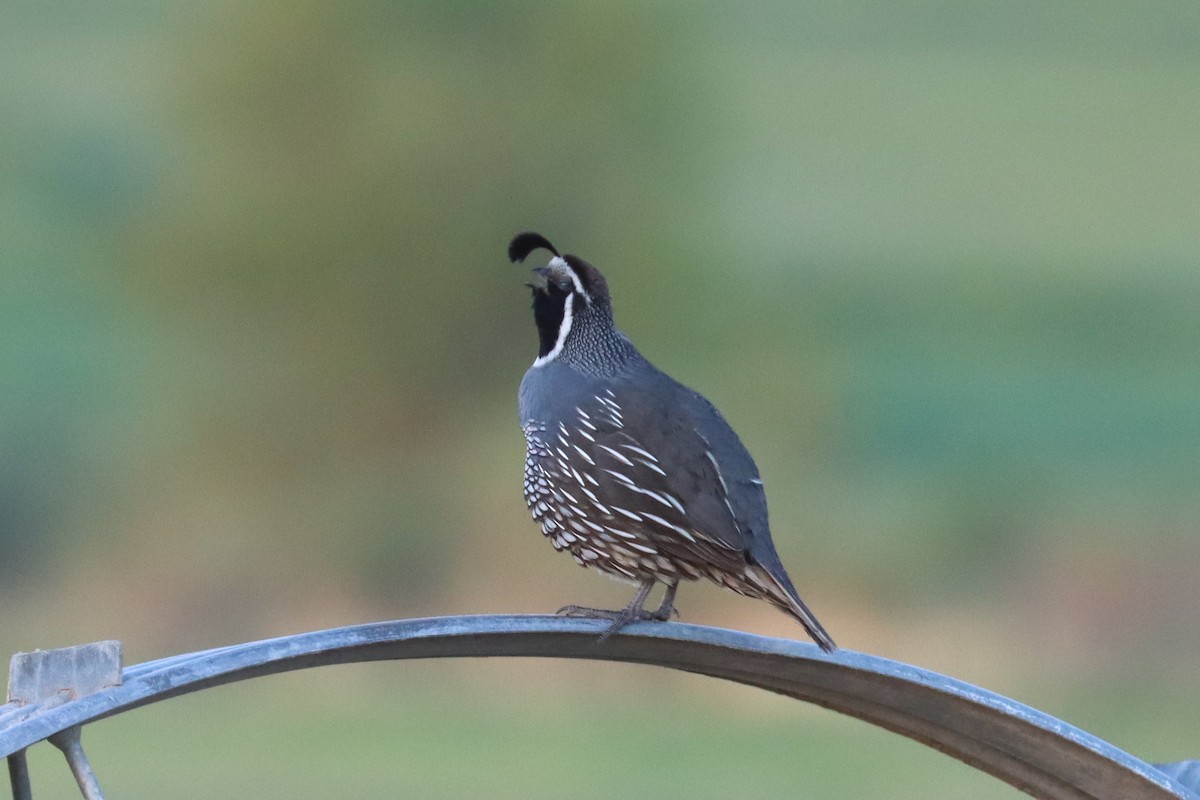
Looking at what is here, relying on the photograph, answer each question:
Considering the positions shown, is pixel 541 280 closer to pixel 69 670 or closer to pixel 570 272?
pixel 570 272

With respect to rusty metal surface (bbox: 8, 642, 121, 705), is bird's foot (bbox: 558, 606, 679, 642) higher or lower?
higher

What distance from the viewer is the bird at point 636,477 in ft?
12.9

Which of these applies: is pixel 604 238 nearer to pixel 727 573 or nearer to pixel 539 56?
pixel 539 56

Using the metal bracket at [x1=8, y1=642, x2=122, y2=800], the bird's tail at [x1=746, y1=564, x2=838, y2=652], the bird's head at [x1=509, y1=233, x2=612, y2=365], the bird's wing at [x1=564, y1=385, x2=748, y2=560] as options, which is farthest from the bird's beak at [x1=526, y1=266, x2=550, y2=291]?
the metal bracket at [x1=8, y1=642, x2=122, y2=800]

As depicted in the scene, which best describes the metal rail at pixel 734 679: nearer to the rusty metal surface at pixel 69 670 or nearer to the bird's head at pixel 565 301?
the rusty metal surface at pixel 69 670

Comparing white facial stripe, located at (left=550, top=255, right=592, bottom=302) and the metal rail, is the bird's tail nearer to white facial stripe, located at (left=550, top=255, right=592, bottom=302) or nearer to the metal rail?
the metal rail

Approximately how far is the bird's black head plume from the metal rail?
136cm

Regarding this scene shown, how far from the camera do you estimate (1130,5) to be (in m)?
32.8

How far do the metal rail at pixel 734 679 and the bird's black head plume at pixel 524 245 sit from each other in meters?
1.36

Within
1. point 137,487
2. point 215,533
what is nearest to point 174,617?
point 215,533

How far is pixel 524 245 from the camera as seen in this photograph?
4398mm

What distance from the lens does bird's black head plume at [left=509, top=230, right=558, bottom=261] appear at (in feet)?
14.3

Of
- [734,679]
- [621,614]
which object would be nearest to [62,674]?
[734,679]

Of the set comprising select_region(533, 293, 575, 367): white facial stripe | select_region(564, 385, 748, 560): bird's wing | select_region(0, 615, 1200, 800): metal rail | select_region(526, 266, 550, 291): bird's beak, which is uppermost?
select_region(526, 266, 550, 291): bird's beak
